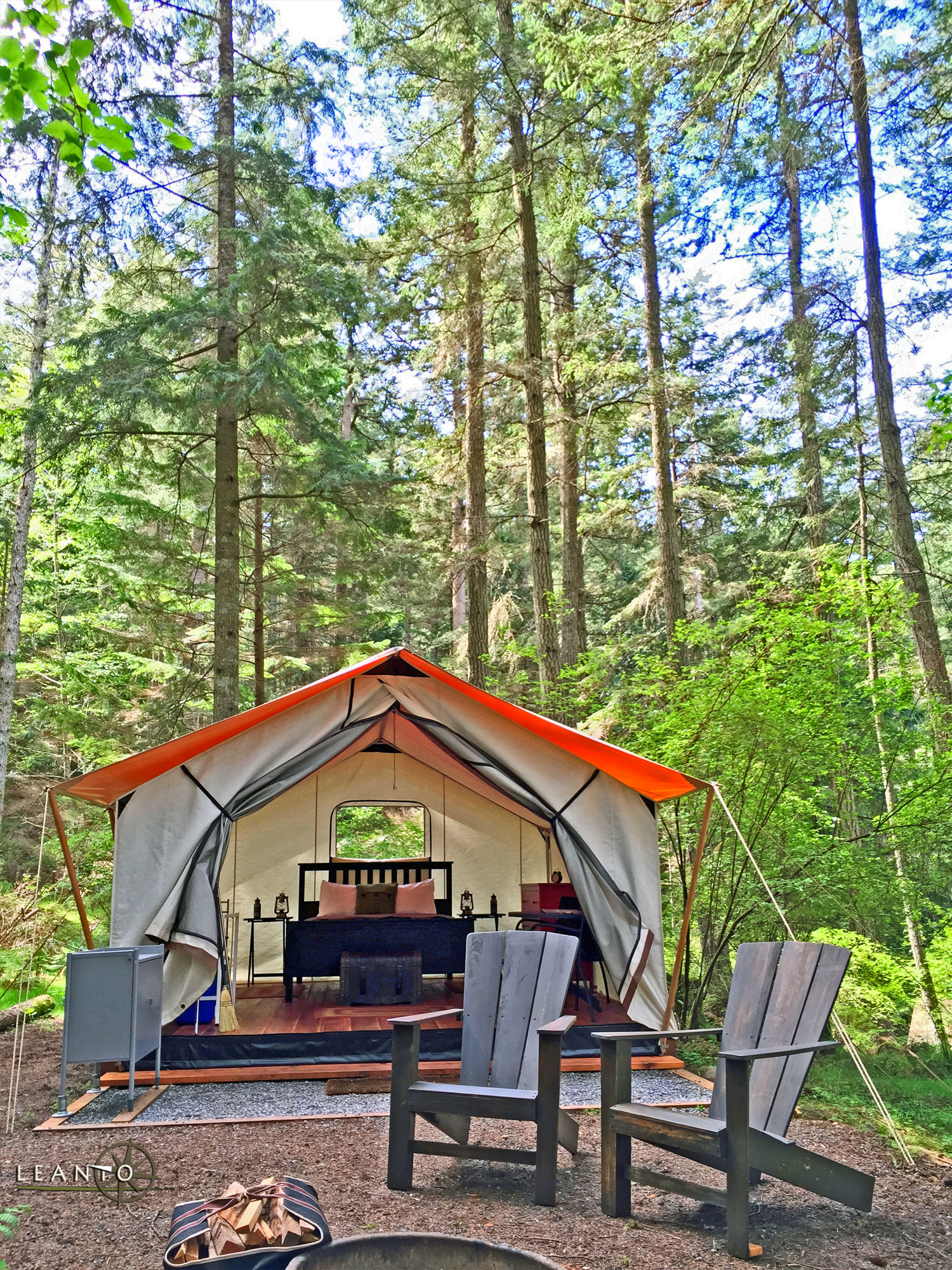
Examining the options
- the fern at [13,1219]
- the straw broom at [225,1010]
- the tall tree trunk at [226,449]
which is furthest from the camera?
the tall tree trunk at [226,449]

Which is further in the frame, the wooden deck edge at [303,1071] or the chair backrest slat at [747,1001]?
the wooden deck edge at [303,1071]

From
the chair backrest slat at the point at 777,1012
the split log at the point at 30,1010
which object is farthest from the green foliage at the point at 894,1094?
the split log at the point at 30,1010

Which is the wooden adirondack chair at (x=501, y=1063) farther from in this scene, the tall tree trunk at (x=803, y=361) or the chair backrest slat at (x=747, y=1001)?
the tall tree trunk at (x=803, y=361)

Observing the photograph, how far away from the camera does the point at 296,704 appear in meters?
5.90

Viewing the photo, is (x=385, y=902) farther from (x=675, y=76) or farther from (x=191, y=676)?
(x=675, y=76)

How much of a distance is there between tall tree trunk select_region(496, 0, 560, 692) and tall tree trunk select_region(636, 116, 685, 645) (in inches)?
47.8

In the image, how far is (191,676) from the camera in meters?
11.2

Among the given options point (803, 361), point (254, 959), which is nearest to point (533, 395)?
point (803, 361)

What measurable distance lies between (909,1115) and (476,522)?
709 centimetres

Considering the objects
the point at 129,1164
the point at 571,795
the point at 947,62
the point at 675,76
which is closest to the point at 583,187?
the point at 675,76

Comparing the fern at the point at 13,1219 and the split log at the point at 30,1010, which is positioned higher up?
Result: the fern at the point at 13,1219

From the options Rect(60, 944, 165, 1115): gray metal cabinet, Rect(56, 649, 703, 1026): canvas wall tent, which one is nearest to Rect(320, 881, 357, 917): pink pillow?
Rect(56, 649, 703, 1026): canvas wall tent

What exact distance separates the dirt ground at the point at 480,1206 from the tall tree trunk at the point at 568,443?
7294mm

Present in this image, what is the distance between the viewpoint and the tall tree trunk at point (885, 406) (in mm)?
7297
